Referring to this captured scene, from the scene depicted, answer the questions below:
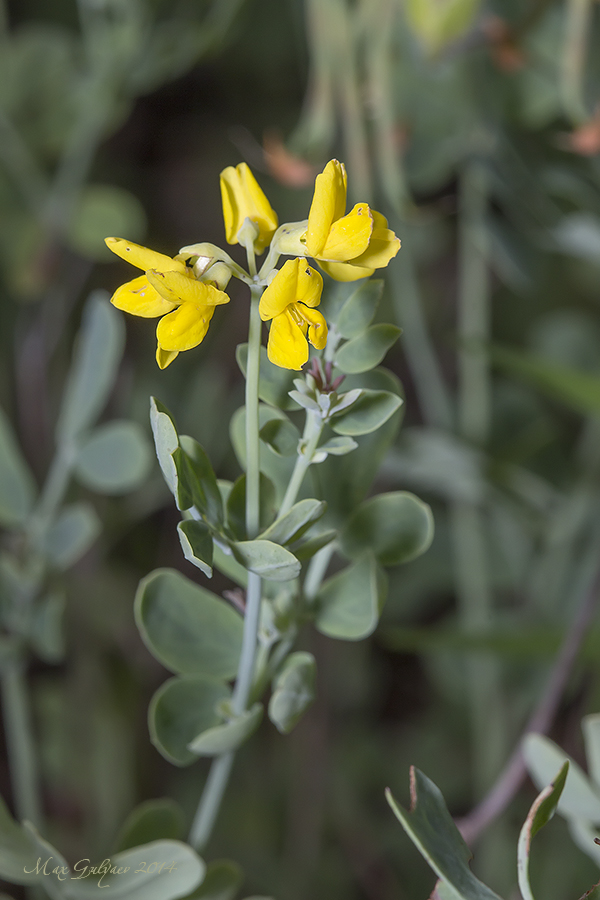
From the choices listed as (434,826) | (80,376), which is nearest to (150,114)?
(80,376)

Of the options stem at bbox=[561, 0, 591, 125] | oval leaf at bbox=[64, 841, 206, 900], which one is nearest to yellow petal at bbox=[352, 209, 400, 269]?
oval leaf at bbox=[64, 841, 206, 900]

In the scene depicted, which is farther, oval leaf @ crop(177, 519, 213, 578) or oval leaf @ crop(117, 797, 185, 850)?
oval leaf @ crop(117, 797, 185, 850)

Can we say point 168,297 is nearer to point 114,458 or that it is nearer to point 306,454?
point 306,454

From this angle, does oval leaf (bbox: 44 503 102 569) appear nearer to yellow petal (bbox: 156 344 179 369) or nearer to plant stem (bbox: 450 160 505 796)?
yellow petal (bbox: 156 344 179 369)

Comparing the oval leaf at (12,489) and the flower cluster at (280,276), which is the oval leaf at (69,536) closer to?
the oval leaf at (12,489)

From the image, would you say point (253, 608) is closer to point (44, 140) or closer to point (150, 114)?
point (44, 140)

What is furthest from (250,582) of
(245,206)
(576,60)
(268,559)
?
(576,60)
